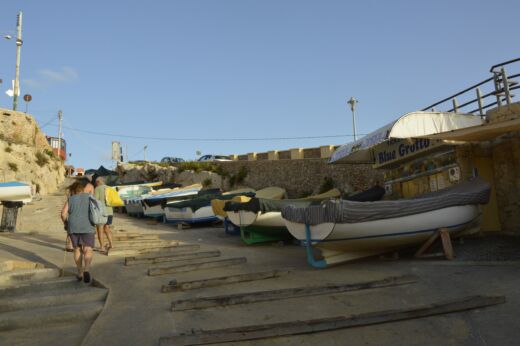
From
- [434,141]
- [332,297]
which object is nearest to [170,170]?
[434,141]

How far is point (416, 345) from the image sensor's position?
3156 mm

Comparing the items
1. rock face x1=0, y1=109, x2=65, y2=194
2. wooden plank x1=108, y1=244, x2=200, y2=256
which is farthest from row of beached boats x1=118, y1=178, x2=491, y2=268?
rock face x1=0, y1=109, x2=65, y2=194

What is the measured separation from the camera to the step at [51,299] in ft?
14.5

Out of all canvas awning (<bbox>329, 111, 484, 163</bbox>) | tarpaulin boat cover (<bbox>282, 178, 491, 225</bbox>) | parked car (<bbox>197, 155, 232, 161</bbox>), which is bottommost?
tarpaulin boat cover (<bbox>282, 178, 491, 225</bbox>)

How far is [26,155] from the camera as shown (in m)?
27.1

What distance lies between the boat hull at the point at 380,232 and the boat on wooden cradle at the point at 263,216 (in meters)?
2.24

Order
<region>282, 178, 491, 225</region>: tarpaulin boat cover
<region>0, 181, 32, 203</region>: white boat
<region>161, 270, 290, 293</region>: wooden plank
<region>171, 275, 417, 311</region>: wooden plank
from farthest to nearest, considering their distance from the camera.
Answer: <region>0, 181, 32, 203</region>: white boat, <region>282, 178, 491, 225</region>: tarpaulin boat cover, <region>161, 270, 290, 293</region>: wooden plank, <region>171, 275, 417, 311</region>: wooden plank

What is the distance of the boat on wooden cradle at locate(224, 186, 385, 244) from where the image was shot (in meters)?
9.23

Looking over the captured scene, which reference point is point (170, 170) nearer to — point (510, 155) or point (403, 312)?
point (510, 155)

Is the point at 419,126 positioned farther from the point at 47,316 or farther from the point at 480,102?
the point at 47,316

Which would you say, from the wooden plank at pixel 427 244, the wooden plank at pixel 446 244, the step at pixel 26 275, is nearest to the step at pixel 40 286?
the step at pixel 26 275

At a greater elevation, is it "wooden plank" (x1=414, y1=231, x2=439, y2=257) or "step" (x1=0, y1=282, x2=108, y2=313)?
"wooden plank" (x1=414, y1=231, x2=439, y2=257)

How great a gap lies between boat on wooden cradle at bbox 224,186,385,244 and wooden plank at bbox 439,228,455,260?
2.42 metres

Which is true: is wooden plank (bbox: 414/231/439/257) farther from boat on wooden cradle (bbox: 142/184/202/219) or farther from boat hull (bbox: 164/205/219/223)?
boat on wooden cradle (bbox: 142/184/202/219)
